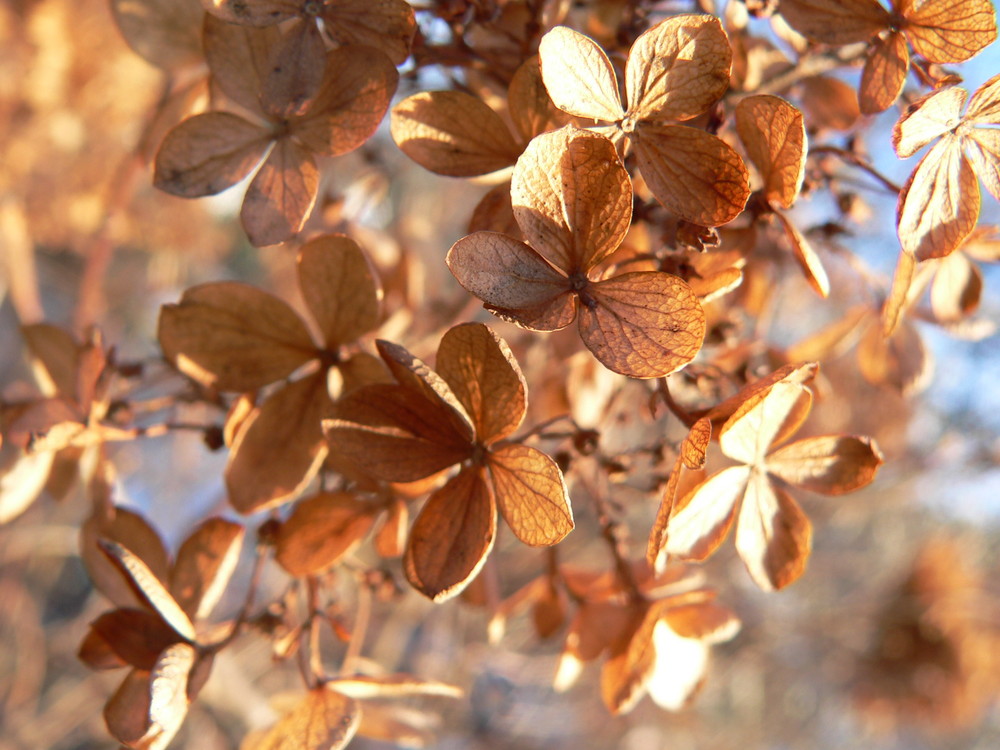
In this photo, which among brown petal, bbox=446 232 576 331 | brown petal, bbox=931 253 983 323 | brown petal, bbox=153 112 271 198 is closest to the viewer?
brown petal, bbox=446 232 576 331

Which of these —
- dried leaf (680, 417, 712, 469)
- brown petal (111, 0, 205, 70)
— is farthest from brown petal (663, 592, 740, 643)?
brown petal (111, 0, 205, 70)

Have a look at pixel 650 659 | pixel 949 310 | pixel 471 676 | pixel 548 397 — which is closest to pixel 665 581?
pixel 650 659

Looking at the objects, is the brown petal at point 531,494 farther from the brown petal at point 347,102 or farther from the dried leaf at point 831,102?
the dried leaf at point 831,102

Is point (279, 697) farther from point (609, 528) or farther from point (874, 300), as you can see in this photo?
point (874, 300)

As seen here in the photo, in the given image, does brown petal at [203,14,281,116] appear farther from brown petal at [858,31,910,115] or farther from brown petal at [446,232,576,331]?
brown petal at [858,31,910,115]

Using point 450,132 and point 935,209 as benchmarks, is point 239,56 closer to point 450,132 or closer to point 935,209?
point 450,132

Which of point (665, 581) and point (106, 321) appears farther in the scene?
point (106, 321)

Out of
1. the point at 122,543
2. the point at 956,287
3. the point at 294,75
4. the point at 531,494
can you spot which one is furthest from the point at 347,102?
the point at 956,287
